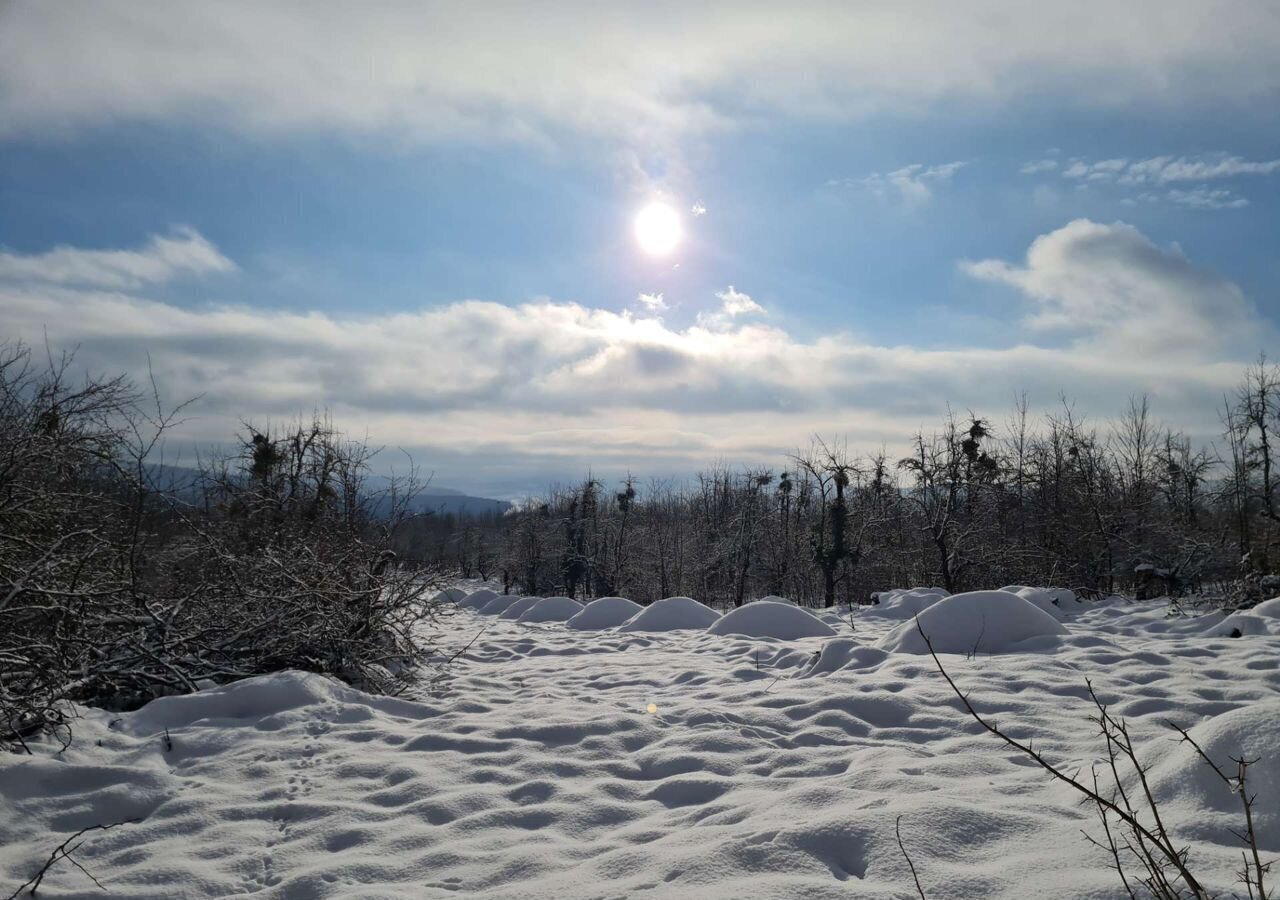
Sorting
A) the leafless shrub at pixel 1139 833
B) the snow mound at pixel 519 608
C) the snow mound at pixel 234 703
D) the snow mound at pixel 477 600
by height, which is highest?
the leafless shrub at pixel 1139 833

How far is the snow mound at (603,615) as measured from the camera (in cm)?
1321

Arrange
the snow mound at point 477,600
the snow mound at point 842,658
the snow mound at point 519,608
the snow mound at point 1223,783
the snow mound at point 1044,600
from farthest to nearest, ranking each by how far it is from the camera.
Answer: the snow mound at point 477,600, the snow mound at point 519,608, the snow mound at point 1044,600, the snow mound at point 842,658, the snow mound at point 1223,783

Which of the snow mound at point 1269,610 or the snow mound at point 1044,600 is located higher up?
the snow mound at point 1269,610

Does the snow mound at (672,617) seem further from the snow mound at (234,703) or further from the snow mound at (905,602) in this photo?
the snow mound at (234,703)

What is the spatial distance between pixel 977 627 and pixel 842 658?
6.06ft

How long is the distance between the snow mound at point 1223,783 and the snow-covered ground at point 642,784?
0.01 metres

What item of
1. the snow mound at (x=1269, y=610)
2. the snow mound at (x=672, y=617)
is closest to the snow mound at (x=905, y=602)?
the snow mound at (x=672, y=617)

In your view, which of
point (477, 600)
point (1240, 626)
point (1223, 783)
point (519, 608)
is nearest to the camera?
point (1223, 783)

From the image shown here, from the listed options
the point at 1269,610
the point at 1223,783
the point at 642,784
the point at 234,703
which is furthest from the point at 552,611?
the point at 1223,783

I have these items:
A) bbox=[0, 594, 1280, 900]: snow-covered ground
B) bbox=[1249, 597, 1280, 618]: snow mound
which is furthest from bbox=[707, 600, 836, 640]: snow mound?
bbox=[1249, 597, 1280, 618]: snow mound

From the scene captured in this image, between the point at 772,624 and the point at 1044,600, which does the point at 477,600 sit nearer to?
the point at 772,624

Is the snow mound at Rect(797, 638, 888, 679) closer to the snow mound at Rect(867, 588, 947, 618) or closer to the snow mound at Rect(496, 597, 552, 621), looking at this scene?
the snow mound at Rect(867, 588, 947, 618)

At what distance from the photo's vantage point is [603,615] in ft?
44.0

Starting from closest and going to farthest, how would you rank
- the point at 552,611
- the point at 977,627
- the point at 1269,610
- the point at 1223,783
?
the point at 1223,783 → the point at 977,627 → the point at 1269,610 → the point at 552,611
